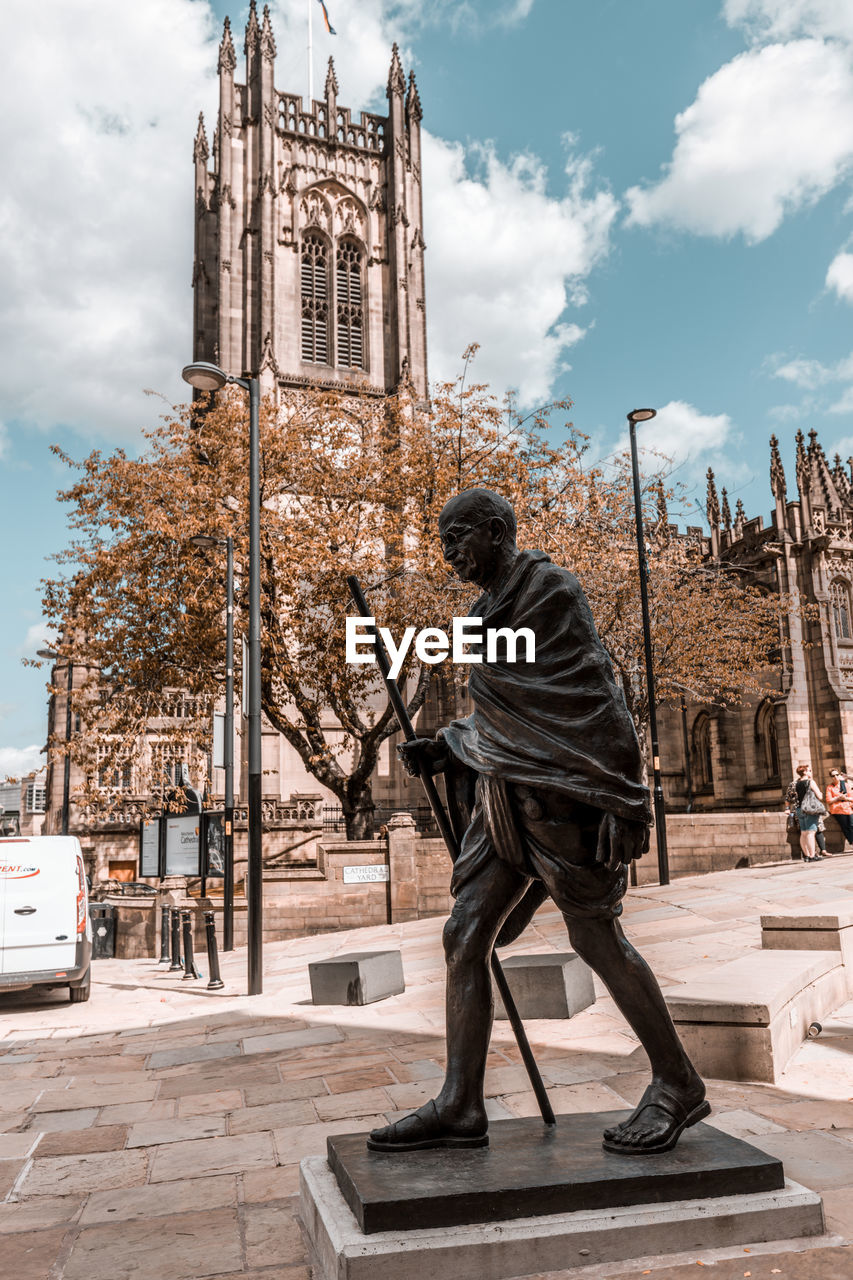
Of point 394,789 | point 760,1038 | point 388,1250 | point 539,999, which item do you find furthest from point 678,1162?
point 394,789

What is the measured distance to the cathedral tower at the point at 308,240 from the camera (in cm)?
4741

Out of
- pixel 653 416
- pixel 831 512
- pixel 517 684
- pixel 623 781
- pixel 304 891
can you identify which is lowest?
pixel 304 891

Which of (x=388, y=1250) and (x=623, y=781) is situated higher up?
(x=623, y=781)

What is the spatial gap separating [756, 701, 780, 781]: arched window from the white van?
34.3 meters

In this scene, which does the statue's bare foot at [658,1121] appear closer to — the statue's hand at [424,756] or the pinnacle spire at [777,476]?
the statue's hand at [424,756]

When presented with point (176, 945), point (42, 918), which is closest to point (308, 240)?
point (176, 945)

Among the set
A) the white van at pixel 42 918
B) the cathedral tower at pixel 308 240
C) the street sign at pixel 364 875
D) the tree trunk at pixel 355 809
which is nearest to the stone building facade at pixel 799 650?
the cathedral tower at pixel 308 240

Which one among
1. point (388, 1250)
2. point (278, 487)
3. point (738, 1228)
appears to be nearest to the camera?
point (388, 1250)

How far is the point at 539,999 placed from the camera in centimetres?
749

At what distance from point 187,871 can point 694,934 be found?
11634mm

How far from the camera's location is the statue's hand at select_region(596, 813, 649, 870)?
3.28m

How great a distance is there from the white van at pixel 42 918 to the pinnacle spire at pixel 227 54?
49503 millimetres

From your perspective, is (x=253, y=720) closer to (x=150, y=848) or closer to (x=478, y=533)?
(x=150, y=848)

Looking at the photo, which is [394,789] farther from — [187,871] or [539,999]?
[539,999]
